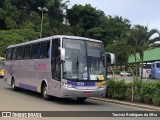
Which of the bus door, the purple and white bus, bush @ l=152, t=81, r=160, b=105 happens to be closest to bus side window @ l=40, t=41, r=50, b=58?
the purple and white bus

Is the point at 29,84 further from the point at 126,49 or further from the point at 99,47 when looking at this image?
the point at 126,49

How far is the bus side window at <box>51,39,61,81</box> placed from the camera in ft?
61.0

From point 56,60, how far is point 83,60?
1337 mm

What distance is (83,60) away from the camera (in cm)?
1858

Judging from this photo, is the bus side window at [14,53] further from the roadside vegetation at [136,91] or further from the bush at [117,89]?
the bush at [117,89]

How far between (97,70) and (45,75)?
9.89 ft

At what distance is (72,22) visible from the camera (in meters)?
91.9

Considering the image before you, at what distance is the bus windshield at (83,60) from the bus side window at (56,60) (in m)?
0.45

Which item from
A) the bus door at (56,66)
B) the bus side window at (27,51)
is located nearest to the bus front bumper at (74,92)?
the bus door at (56,66)

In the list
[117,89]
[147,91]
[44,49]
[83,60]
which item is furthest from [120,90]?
[44,49]

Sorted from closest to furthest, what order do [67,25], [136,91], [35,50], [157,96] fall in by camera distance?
[157,96]
[136,91]
[35,50]
[67,25]

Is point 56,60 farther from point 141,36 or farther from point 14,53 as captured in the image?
point 141,36

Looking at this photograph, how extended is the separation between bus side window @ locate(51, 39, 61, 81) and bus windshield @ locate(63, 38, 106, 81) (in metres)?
0.45

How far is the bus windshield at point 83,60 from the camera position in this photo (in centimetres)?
1820
